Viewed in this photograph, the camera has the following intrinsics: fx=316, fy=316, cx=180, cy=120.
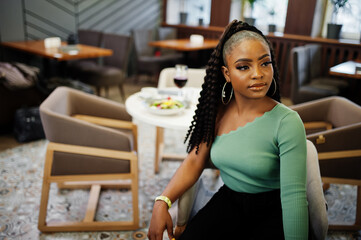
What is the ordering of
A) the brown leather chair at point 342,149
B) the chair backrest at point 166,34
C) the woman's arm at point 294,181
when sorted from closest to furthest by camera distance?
the woman's arm at point 294,181 → the brown leather chair at point 342,149 → the chair backrest at point 166,34

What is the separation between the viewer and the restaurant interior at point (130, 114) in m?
1.81

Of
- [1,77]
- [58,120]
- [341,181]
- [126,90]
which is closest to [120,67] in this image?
[126,90]

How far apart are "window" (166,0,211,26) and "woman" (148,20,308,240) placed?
16.9ft

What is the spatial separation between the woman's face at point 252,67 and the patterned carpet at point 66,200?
126 centimetres

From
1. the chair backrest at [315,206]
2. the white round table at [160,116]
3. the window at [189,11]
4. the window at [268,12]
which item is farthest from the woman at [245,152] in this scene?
the window at [189,11]

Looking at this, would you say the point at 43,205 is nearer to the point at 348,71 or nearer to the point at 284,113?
the point at 284,113

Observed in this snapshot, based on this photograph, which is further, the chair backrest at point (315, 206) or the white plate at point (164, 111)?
the white plate at point (164, 111)

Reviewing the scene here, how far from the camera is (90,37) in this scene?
4652 millimetres

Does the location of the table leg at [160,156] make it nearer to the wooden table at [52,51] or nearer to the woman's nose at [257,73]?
the wooden table at [52,51]

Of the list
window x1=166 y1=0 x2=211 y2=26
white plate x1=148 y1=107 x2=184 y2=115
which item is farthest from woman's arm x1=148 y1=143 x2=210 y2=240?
window x1=166 y1=0 x2=211 y2=26

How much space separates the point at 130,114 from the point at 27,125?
62.0 inches

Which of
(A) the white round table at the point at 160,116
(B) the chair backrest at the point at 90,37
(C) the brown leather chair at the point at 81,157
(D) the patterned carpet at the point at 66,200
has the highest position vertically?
(B) the chair backrest at the point at 90,37

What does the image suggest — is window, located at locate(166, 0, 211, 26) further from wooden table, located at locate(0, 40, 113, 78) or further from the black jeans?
the black jeans

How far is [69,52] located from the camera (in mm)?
3693
